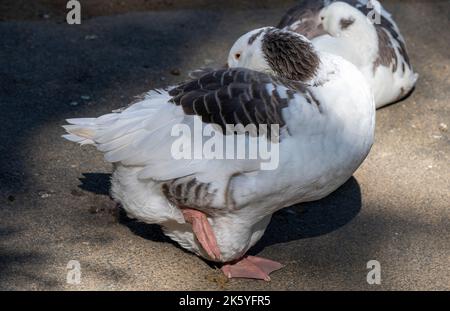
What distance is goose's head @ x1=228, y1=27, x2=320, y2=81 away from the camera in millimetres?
3836

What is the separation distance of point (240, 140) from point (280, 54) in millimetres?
575

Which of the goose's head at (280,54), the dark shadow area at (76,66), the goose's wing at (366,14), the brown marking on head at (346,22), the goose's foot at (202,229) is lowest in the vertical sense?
the dark shadow area at (76,66)

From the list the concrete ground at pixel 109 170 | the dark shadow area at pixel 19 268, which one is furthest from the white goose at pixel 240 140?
the dark shadow area at pixel 19 268

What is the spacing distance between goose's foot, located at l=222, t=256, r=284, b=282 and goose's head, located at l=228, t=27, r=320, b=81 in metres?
0.88

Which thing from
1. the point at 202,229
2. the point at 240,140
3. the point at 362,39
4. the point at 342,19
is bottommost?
the point at 202,229

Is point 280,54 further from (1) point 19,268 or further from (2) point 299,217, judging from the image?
(1) point 19,268

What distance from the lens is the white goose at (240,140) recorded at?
3.58 meters

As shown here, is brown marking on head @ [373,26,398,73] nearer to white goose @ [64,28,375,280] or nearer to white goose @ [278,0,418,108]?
white goose @ [278,0,418,108]

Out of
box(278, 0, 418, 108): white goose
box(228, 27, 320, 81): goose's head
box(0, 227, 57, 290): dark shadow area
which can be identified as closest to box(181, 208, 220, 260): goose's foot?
box(0, 227, 57, 290): dark shadow area

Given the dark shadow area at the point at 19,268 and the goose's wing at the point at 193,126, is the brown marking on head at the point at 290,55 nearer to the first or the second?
the goose's wing at the point at 193,126

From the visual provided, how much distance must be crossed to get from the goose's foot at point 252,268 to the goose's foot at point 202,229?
8.3 inches

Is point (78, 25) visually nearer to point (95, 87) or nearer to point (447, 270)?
point (95, 87)

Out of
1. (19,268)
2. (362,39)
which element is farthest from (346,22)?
A: (19,268)

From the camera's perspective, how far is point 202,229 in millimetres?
3729
